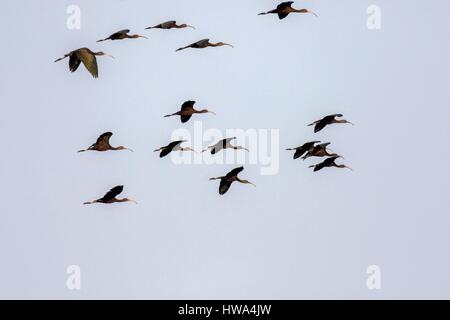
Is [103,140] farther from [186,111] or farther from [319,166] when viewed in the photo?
[319,166]

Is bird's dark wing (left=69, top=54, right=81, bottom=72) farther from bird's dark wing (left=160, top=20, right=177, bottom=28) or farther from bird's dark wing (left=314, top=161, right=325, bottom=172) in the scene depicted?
bird's dark wing (left=314, top=161, right=325, bottom=172)

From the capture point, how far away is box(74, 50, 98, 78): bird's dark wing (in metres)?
56.2

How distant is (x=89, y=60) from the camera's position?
56.4m

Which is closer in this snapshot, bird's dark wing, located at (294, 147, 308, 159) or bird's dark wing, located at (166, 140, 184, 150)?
bird's dark wing, located at (166, 140, 184, 150)

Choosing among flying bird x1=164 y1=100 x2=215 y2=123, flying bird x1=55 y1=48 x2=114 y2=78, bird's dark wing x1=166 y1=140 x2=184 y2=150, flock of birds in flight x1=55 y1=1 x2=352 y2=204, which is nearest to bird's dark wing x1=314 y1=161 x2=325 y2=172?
flock of birds in flight x1=55 y1=1 x2=352 y2=204

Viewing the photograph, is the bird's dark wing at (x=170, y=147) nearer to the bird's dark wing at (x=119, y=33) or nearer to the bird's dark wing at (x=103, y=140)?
the bird's dark wing at (x=103, y=140)

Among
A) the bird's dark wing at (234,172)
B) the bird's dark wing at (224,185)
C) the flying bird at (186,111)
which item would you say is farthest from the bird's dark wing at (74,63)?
the bird's dark wing at (224,185)

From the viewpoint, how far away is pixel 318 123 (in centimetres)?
6262

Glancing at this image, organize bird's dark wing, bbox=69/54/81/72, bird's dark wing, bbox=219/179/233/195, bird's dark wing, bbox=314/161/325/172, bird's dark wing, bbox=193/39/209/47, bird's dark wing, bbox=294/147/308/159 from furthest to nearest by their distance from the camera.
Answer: bird's dark wing, bbox=314/161/325/172
bird's dark wing, bbox=219/179/233/195
bird's dark wing, bbox=294/147/308/159
bird's dark wing, bbox=193/39/209/47
bird's dark wing, bbox=69/54/81/72

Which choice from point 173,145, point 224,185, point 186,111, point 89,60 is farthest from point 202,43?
point 89,60
